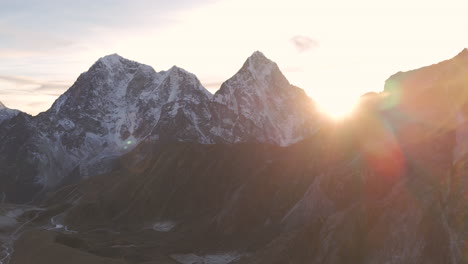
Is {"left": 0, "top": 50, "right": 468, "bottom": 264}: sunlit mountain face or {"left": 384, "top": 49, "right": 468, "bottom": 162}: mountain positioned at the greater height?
{"left": 384, "top": 49, "right": 468, "bottom": 162}: mountain

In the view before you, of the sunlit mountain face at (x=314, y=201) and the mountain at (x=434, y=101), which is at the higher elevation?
the mountain at (x=434, y=101)

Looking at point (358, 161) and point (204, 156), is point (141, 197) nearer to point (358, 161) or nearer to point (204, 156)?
point (204, 156)

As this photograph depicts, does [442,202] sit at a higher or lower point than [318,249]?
higher

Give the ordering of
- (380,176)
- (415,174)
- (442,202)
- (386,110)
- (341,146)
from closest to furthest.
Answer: (442,202) → (415,174) → (380,176) → (386,110) → (341,146)

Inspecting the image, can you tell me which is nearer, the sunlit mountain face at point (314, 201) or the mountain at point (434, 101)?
the sunlit mountain face at point (314, 201)

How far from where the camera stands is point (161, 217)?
16675 cm

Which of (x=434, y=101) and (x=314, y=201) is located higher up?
(x=434, y=101)

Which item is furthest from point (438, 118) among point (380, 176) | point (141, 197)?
point (141, 197)

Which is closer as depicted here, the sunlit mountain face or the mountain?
the sunlit mountain face

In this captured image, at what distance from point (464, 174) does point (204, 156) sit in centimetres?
13568

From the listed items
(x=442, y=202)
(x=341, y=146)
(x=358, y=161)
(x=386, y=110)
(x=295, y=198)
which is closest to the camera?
(x=442, y=202)

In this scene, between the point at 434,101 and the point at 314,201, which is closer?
the point at 434,101

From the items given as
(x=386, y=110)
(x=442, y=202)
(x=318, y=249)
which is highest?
(x=386, y=110)

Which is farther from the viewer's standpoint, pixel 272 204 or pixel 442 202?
pixel 272 204
